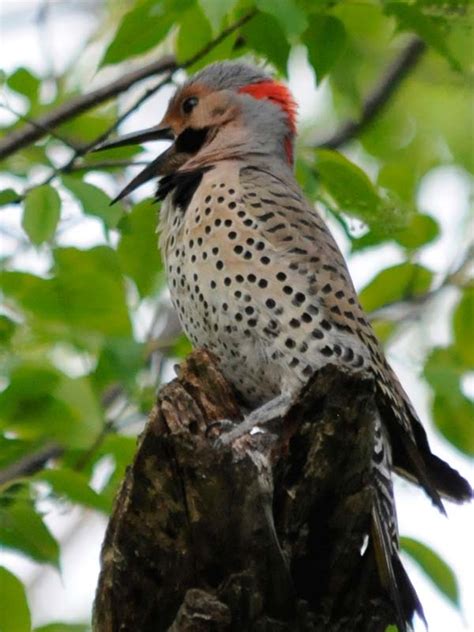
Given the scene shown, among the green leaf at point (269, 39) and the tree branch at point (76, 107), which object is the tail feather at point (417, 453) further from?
the tree branch at point (76, 107)

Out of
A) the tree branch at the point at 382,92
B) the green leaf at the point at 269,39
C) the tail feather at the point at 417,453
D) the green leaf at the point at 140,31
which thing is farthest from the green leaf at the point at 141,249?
the tree branch at the point at 382,92

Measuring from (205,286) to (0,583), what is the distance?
1515mm

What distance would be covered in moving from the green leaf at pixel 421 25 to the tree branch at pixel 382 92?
3.45 m

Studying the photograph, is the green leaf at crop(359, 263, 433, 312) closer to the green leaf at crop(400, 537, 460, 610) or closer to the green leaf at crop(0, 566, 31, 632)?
the green leaf at crop(400, 537, 460, 610)

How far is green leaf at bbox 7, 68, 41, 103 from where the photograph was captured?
728 centimetres

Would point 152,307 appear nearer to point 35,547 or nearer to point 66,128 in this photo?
point 66,128

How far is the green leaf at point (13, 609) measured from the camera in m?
6.18

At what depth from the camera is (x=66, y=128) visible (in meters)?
8.58

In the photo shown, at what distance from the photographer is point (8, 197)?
7.25 metres

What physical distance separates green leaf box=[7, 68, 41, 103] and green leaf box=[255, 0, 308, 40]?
131 cm

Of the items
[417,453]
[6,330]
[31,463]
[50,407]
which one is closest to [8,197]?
[6,330]

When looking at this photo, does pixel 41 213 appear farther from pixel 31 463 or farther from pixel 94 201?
pixel 31 463

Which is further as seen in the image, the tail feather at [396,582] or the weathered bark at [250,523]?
the tail feather at [396,582]

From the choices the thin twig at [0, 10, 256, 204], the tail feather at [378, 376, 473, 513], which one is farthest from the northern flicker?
the thin twig at [0, 10, 256, 204]
